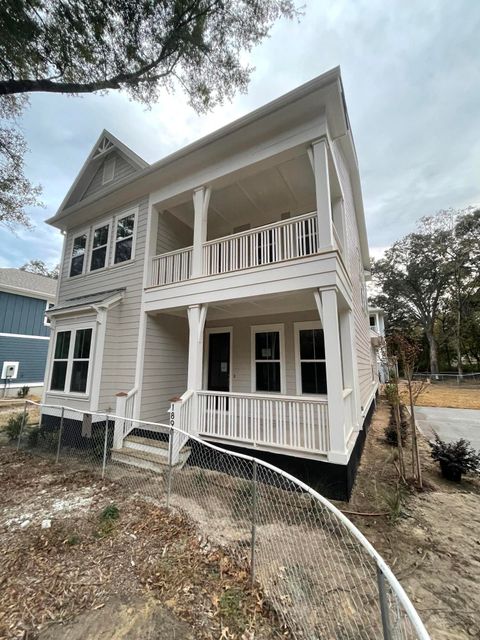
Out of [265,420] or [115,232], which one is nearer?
[265,420]

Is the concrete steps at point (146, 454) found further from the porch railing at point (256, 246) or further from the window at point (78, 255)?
the window at point (78, 255)

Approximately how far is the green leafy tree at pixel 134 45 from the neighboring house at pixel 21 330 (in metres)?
10.6

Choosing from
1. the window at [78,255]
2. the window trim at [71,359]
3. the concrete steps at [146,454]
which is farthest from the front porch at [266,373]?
the window at [78,255]

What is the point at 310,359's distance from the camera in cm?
707

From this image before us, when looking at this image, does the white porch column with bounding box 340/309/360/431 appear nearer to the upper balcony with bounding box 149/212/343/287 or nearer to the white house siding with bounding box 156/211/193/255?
the upper balcony with bounding box 149/212/343/287

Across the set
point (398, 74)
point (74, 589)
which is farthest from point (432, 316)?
point (74, 589)

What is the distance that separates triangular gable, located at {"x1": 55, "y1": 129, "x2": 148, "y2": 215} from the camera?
8.23 metres

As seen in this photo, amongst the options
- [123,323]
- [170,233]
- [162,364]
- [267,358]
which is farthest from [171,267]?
[267,358]

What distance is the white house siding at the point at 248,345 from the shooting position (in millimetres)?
7219

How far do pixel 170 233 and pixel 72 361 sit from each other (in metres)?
4.53

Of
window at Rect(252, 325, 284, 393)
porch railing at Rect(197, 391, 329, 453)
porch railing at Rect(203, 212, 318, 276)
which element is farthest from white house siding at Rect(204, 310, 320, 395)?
porch railing at Rect(203, 212, 318, 276)

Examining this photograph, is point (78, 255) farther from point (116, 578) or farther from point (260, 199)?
point (116, 578)

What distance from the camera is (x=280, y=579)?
2.61m

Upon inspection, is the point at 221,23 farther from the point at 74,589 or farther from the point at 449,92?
the point at 74,589
